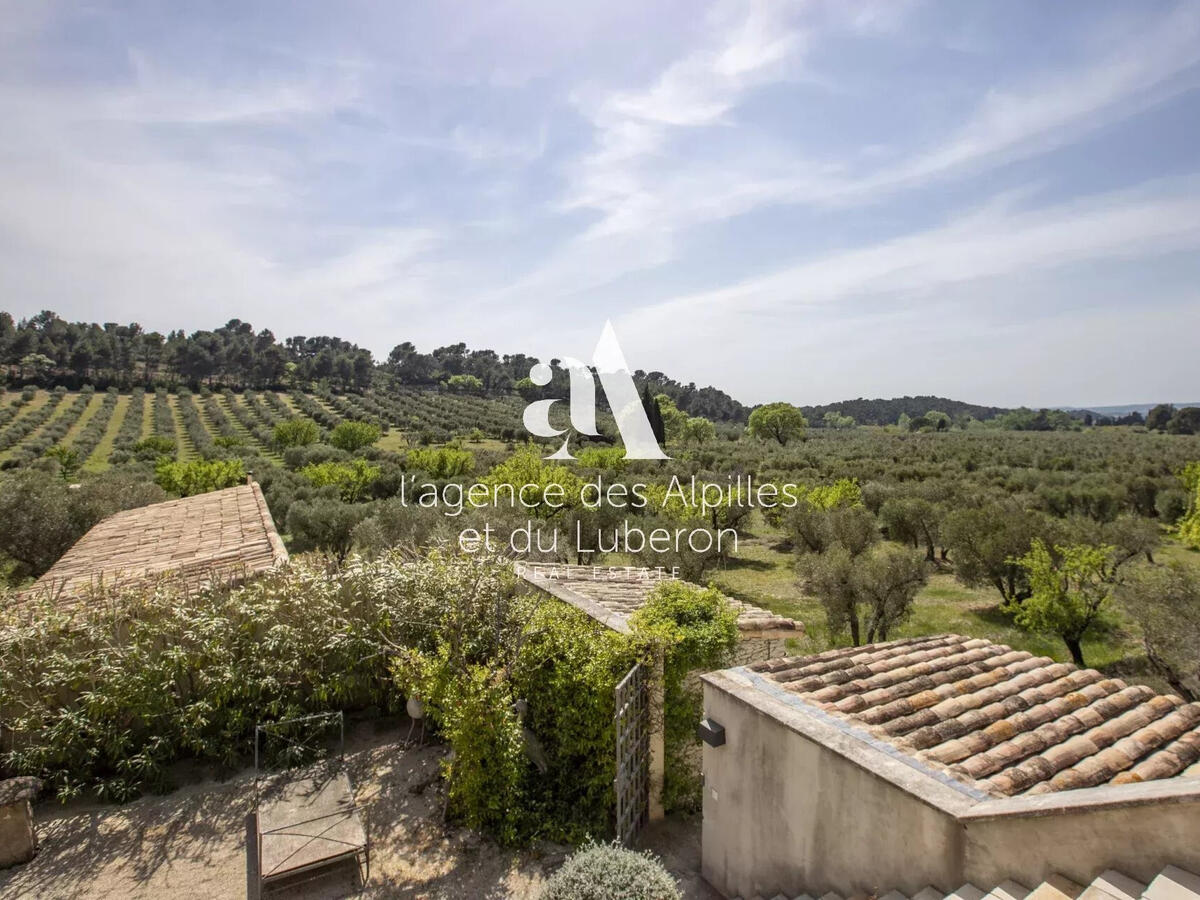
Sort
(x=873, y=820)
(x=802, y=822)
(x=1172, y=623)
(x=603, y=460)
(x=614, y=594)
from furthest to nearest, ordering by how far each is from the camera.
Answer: (x=603, y=460) → (x=1172, y=623) → (x=614, y=594) → (x=802, y=822) → (x=873, y=820)

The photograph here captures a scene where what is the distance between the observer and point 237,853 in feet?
19.1

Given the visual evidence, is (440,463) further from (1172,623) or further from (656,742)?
(1172,623)

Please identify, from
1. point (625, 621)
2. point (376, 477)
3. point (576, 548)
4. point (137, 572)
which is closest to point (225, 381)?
point (376, 477)

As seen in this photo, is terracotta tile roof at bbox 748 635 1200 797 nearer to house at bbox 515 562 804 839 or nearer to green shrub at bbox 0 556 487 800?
house at bbox 515 562 804 839

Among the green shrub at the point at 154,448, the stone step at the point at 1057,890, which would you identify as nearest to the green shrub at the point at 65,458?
the green shrub at the point at 154,448

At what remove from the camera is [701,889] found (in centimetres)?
576

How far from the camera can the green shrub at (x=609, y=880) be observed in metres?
4.35

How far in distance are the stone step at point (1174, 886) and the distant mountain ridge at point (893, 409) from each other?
156 meters

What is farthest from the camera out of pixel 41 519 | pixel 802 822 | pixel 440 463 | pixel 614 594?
pixel 440 463

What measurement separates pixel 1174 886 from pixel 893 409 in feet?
618

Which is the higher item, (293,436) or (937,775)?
(293,436)

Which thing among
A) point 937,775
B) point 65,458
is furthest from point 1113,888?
point 65,458

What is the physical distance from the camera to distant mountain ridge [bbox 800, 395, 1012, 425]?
6339 inches

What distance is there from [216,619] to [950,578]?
22081mm
